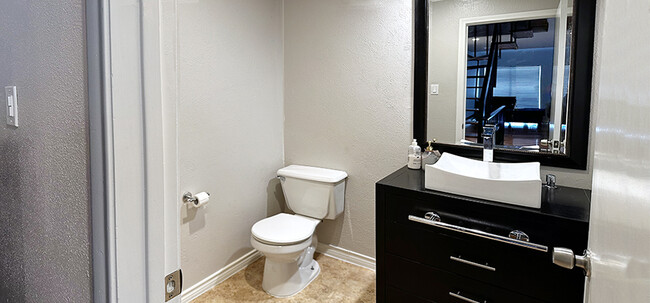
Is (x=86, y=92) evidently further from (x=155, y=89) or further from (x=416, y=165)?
(x=416, y=165)

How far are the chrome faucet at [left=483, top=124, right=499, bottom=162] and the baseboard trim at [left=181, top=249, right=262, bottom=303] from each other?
173 centimetres

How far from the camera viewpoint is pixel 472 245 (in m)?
1.62

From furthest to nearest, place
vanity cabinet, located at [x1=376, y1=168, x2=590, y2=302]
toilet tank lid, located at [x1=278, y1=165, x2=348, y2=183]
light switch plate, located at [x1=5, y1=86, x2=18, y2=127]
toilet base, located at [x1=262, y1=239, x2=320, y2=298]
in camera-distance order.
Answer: toilet tank lid, located at [x1=278, y1=165, x2=348, y2=183]
toilet base, located at [x1=262, y1=239, x2=320, y2=298]
vanity cabinet, located at [x1=376, y1=168, x2=590, y2=302]
light switch plate, located at [x1=5, y1=86, x2=18, y2=127]

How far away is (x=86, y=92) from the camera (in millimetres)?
662

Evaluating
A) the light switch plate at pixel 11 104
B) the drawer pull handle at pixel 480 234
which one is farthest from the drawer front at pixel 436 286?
the light switch plate at pixel 11 104

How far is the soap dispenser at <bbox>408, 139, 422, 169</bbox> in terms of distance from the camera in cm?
216

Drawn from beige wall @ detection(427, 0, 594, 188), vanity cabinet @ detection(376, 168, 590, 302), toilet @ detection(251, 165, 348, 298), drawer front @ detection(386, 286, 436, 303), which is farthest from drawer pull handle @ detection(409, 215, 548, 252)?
toilet @ detection(251, 165, 348, 298)

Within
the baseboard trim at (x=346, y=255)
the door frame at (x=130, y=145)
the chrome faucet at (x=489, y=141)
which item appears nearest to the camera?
the door frame at (x=130, y=145)

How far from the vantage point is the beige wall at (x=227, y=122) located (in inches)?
84.1

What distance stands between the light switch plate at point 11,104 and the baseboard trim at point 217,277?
1436 mm

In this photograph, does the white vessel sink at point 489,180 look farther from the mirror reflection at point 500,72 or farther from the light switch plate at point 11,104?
the light switch plate at point 11,104

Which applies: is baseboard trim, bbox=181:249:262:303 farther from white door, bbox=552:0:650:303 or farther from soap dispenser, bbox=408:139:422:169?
white door, bbox=552:0:650:303

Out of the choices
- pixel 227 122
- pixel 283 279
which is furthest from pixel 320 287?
pixel 227 122

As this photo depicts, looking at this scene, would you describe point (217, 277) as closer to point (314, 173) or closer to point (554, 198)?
point (314, 173)
